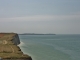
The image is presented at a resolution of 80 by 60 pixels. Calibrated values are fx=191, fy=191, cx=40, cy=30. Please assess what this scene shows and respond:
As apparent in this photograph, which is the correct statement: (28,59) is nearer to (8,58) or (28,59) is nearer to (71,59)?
(8,58)

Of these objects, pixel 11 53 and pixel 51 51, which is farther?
pixel 51 51

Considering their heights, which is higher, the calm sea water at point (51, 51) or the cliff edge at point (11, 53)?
the cliff edge at point (11, 53)

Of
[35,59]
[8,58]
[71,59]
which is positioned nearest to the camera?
[8,58]

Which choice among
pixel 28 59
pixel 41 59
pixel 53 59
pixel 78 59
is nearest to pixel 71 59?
pixel 78 59

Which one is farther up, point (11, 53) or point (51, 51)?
point (11, 53)

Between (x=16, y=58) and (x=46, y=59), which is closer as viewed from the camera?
(x=16, y=58)

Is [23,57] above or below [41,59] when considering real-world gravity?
above

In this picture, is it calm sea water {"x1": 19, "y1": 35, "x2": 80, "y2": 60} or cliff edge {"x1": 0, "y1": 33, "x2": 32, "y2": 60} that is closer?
cliff edge {"x1": 0, "y1": 33, "x2": 32, "y2": 60}

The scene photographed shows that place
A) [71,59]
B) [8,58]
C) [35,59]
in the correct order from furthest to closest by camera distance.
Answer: [71,59]
[35,59]
[8,58]

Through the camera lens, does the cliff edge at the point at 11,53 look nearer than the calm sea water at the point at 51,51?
Yes

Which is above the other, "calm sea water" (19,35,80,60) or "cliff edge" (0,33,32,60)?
"cliff edge" (0,33,32,60)
